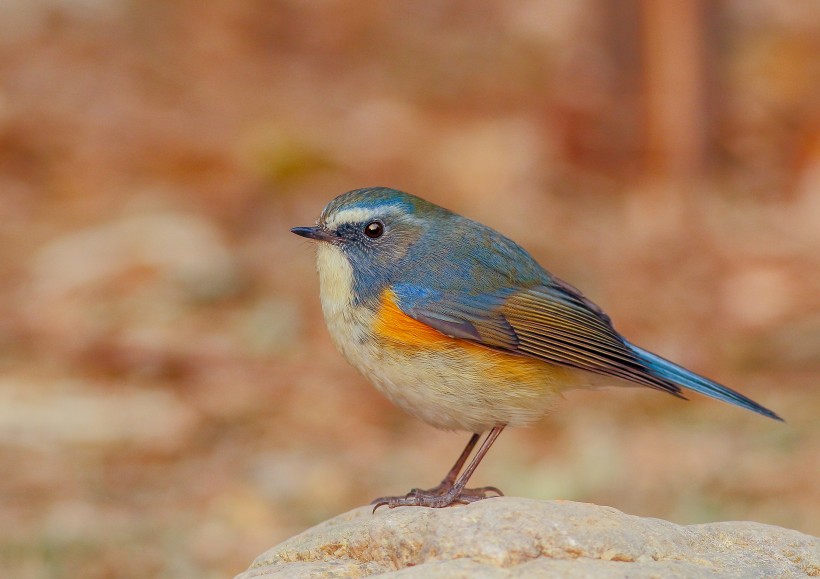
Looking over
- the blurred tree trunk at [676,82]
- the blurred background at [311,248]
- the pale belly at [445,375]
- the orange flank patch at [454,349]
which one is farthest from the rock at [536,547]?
the blurred tree trunk at [676,82]

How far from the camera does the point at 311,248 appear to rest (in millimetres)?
9773

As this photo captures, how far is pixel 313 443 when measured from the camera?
8.51 metres

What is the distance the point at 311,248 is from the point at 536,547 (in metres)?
6.24

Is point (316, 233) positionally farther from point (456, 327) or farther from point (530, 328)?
point (530, 328)

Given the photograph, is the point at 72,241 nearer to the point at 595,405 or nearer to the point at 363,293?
the point at 595,405

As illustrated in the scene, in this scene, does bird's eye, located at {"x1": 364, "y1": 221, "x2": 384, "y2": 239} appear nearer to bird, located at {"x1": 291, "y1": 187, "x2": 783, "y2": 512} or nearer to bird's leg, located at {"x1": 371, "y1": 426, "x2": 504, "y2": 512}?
bird, located at {"x1": 291, "y1": 187, "x2": 783, "y2": 512}

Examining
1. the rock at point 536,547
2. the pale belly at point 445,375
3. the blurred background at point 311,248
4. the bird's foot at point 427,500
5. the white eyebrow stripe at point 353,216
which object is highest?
the blurred background at point 311,248

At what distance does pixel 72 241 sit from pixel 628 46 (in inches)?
222

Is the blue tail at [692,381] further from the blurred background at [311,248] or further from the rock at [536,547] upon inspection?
the blurred background at [311,248]

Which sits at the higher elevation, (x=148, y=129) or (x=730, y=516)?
(x=148, y=129)

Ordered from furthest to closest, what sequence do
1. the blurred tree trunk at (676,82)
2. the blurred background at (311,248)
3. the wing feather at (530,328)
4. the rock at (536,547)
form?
the blurred tree trunk at (676,82)
the blurred background at (311,248)
the wing feather at (530,328)
the rock at (536,547)

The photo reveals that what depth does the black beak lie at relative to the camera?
5137mm

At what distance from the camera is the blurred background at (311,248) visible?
784 cm

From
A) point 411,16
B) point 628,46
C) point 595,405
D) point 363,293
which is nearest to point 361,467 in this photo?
point 595,405
